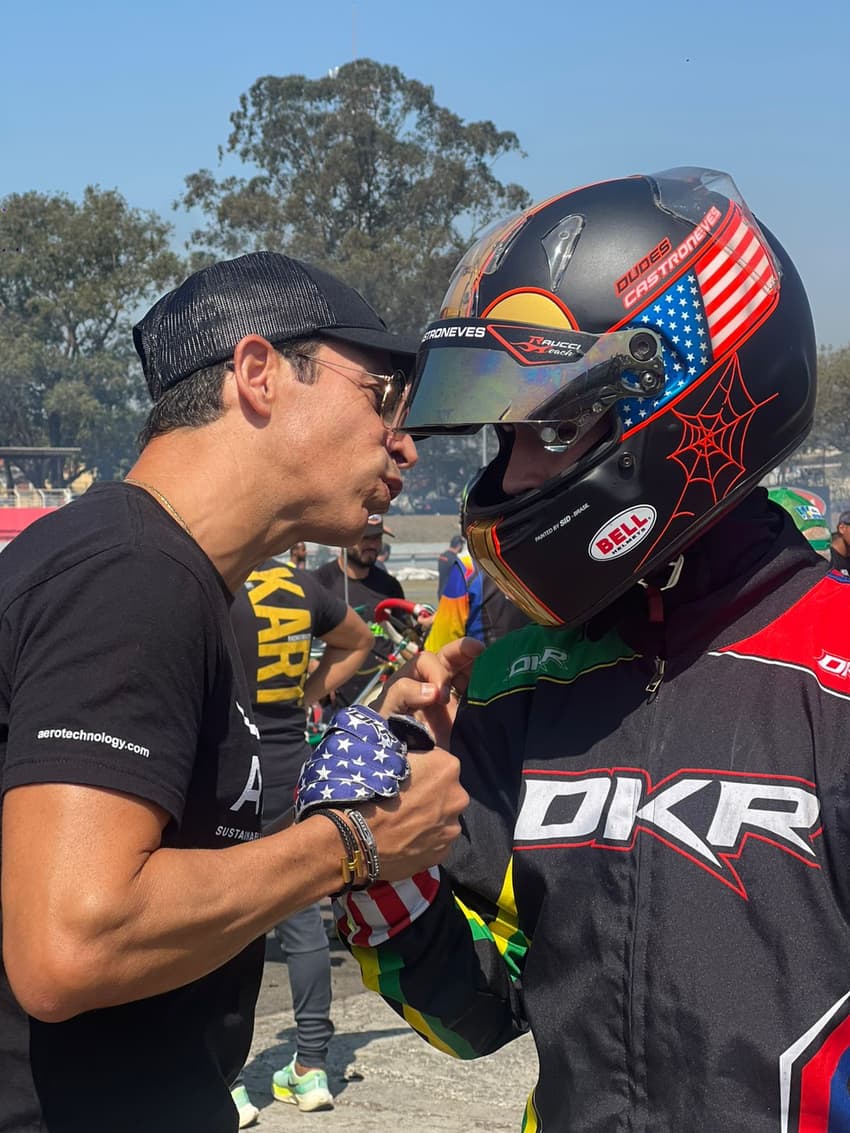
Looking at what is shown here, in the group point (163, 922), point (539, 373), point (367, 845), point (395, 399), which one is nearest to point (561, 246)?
point (539, 373)

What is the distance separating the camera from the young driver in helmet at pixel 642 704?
1.78 meters

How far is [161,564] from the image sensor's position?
74.6 inches

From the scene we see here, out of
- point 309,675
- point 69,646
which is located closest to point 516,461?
point 69,646

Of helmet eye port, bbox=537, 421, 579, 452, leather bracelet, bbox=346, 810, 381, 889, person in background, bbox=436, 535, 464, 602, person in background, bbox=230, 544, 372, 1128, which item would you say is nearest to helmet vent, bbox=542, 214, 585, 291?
helmet eye port, bbox=537, 421, 579, 452

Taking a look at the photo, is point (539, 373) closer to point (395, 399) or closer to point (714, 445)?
point (714, 445)

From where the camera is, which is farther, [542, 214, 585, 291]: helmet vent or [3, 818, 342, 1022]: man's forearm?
[542, 214, 585, 291]: helmet vent

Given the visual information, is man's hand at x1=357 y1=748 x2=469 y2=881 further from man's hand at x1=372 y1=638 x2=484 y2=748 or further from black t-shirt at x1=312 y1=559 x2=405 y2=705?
black t-shirt at x1=312 y1=559 x2=405 y2=705

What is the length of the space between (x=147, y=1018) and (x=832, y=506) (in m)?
40.6

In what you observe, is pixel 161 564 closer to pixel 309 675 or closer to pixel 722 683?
pixel 722 683

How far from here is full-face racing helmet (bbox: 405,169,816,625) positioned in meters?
2.03

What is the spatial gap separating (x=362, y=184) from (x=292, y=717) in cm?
4479

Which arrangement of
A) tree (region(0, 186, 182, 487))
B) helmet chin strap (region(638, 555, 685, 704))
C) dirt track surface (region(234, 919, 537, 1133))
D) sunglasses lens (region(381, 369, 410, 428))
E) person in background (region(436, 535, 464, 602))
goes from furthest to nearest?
tree (region(0, 186, 182, 487)) < person in background (region(436, 535, 464, 602)) < dirt track surface (region(234, 919, 537, 1133)) < sunglasses lens (region(381, 369, 410, 428)) < helmet chin strap (region(638, 555, 685, 704))

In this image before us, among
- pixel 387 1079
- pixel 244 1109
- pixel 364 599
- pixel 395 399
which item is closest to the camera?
pixel 395 399

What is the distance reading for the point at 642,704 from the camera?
6.56 feet
